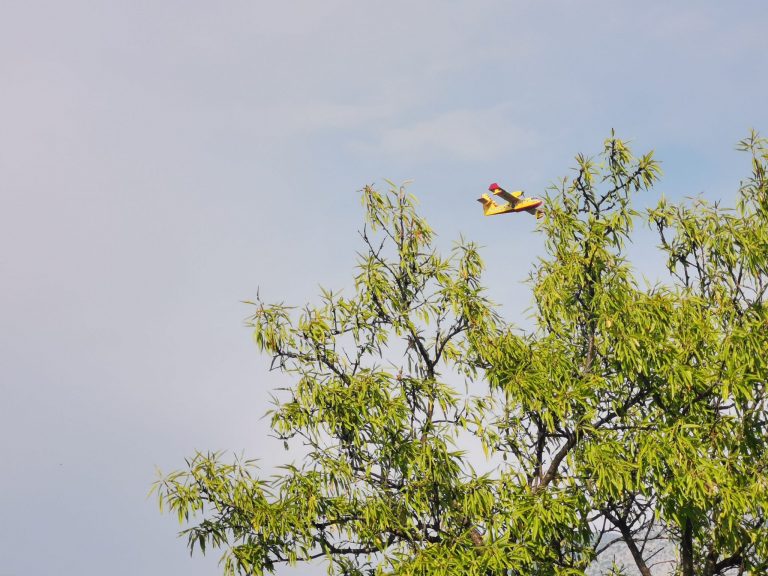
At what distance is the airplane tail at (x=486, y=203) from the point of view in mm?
20453

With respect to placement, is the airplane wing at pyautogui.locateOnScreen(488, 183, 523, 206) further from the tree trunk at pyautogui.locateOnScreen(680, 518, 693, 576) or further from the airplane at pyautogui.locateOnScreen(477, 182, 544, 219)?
the tree trunk at pyautogui.locateOnScreen(680, 518, 693, 576)

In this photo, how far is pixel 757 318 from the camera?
1116cm

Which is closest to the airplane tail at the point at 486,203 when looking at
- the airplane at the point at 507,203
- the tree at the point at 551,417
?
the airplane at the point at 507,203

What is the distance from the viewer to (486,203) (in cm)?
2108

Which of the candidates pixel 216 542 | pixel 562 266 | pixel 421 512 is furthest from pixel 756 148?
pixel 216 542

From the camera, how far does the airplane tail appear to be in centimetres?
2045

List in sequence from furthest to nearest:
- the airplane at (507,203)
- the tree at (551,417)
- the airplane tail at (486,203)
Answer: the airplane tail at (486,203) → the airplane at (507,203) → the tree at (551,417)

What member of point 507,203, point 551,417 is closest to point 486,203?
point 507,203

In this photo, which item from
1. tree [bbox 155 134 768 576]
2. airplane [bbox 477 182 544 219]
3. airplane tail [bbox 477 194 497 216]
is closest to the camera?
tree [bbox 155 134 768 576]

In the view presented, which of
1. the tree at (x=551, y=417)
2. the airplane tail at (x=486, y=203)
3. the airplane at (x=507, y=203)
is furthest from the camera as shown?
the airplane tail at (x=486, y=203)

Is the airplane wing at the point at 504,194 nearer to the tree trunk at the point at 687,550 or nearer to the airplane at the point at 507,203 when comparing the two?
the airplane at the point at 507,203

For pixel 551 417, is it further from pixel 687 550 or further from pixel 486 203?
pixel 486 203

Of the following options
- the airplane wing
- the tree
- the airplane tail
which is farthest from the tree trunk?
the airplane tail

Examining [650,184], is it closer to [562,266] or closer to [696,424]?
[562,266]
